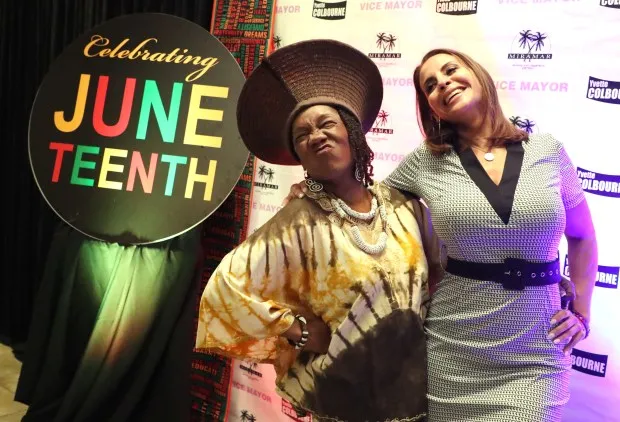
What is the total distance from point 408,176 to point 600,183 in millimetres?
756

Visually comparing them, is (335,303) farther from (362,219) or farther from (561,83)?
(561,83)

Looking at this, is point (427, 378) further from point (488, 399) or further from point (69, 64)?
point (69, 64)

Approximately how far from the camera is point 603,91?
199 centimetres

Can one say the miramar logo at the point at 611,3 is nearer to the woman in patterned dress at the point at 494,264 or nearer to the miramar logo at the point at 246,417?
the woman in patterned dress at the point at 494,264

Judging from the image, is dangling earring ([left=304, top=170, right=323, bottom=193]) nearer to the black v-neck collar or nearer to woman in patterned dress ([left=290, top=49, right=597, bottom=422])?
woman in patterned dress ([left=290, top=49, right=597, bottom=422])

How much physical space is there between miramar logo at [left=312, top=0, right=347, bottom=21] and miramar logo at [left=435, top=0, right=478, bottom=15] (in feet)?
1.38

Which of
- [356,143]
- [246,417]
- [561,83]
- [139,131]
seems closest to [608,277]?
[561,83]

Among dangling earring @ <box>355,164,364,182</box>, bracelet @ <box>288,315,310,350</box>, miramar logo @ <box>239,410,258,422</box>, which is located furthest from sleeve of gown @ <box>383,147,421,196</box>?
miramar logo @ <box>239,410,258,422</box>

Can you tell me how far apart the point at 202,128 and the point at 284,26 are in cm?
59

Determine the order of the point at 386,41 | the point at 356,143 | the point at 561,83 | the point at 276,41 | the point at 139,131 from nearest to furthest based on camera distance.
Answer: the point at 356,143, the point at 561,83, the point at 386,41, the point at 139,131, the point at 276,41

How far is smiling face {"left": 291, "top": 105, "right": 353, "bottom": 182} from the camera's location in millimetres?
1492

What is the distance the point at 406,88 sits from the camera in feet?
7.88

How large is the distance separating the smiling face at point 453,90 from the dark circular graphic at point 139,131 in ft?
3.41

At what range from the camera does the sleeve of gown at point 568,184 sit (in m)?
1.53
